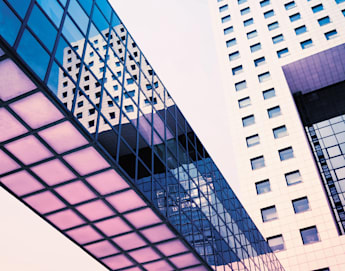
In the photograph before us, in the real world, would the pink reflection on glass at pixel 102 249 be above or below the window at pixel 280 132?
below

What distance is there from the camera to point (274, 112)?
44.8m

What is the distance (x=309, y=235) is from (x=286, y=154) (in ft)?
30.3

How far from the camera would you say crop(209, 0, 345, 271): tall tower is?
35344 millimetres

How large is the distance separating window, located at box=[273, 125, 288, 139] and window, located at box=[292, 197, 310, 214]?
8.06 meters

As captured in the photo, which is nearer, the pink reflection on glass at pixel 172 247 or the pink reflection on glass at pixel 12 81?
the pink reflection on glass at pixel 12 81

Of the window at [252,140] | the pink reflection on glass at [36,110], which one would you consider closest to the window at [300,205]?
the window at [252,140]

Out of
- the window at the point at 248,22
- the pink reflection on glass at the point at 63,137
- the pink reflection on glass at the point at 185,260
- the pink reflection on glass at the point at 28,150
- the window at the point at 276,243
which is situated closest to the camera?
the pink reflection on glass at the point at 63,137

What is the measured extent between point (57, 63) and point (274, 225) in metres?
30.0

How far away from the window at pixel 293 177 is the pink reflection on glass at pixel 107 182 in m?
27.5

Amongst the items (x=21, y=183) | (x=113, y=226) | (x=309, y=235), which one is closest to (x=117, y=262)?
(x=113, y=226)

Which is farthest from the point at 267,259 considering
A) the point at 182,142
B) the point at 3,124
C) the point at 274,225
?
the point at 3,124

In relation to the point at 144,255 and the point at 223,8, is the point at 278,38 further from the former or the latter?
the point at 144,255

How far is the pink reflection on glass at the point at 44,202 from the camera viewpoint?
51.5 ft

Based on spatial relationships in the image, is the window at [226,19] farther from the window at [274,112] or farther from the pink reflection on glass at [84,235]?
the pink reflection on glass at [84,235]
